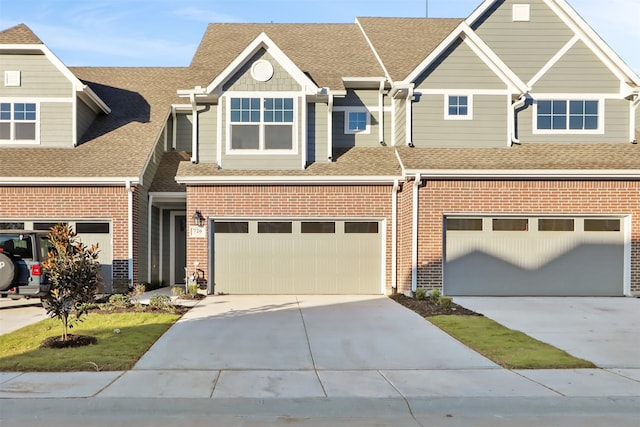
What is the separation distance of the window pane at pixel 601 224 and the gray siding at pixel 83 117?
51.4 feet

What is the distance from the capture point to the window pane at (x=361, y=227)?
690 inches

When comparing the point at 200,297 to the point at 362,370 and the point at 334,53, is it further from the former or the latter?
the point at 334,53

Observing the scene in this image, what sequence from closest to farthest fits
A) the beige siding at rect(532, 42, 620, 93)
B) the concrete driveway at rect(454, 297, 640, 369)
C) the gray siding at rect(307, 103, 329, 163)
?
the concrete driveway at rect(454, 297, 640, 369), the gray siding at rect(307, 103, 329, 163), the beige siding at rect(532, 42, 620, 93)

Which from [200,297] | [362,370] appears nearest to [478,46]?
[200,297]

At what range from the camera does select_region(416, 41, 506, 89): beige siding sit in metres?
18.1

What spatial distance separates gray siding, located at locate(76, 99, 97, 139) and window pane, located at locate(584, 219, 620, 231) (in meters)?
15.7

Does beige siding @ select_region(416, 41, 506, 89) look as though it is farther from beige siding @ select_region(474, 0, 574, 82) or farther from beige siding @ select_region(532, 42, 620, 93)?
beige siding @ select_region(532, 42, 620, 93)

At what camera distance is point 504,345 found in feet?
33.0

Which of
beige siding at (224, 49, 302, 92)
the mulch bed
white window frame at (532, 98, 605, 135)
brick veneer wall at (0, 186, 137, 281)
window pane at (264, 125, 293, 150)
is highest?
beige siding at (224, 49, 302, 92)

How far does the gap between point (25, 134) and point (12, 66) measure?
2.16 meters

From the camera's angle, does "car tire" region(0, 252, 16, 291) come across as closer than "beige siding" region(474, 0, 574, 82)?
Yes

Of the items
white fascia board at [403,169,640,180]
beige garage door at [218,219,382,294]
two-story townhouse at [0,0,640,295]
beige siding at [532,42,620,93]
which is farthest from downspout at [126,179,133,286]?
beige siding at [532,42,620,93]

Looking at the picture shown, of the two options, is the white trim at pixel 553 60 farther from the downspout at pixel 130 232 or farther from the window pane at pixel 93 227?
the window pane at pixel 93 227

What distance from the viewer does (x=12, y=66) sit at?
1856 centimetres
